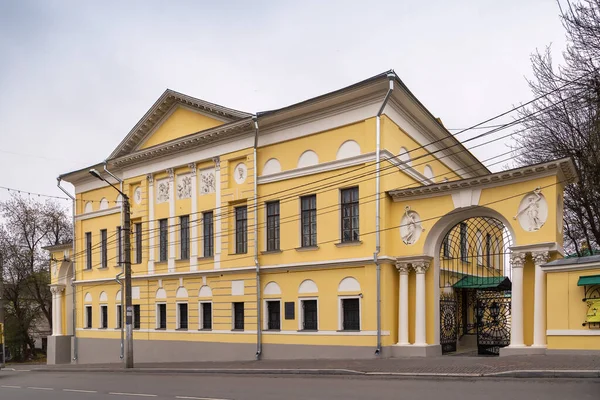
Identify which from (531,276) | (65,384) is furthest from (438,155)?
(65,384)

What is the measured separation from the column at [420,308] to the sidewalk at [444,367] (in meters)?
1.22

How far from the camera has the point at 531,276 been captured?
1761 centimetres

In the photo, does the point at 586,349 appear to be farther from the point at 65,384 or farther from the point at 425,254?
the point at 65,384

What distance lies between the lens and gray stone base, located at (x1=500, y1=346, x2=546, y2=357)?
16.8 metres

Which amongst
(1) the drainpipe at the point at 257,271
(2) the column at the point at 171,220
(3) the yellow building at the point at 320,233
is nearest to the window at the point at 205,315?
(3) the yellow building at the point at 320,233

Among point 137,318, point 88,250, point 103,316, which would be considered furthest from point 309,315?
point 88,250

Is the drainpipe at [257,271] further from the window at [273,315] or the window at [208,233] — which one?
the window at [208,233]

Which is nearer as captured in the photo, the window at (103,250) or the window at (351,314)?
the window at (351,314)

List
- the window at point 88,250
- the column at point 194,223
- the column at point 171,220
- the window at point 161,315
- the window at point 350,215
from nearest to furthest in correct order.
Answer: the window at point 350,215
the column at point 194,223
the column at point 171,220
the window at point 161,315
the window at point 88,250

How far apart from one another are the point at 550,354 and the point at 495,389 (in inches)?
207

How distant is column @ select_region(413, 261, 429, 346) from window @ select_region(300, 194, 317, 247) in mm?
4246

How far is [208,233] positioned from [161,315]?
508 centimetres

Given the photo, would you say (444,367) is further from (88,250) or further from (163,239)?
(88,250)

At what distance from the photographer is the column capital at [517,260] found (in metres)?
17.6
